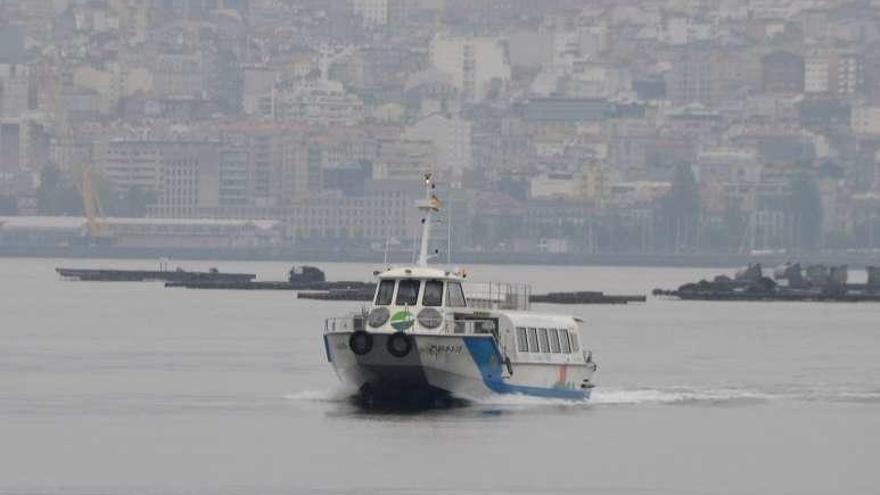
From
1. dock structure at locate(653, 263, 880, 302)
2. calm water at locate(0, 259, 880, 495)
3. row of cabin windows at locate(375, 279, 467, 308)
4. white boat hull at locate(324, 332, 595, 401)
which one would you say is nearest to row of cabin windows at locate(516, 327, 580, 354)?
white boat hull at locate(324, 332, 595, 401)

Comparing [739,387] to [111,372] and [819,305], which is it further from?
[819,305]

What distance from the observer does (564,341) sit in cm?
5772

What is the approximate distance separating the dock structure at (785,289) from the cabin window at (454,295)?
6667 cm

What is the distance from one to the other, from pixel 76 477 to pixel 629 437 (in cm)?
885

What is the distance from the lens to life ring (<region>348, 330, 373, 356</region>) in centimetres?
5503

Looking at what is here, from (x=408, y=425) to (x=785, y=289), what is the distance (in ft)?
244

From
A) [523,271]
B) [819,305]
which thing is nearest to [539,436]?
[819,305]

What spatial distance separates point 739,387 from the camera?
65688 mm

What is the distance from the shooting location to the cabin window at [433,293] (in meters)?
55.4

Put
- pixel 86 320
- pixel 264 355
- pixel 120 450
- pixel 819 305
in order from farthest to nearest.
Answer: pixel 819 305
pixel 86 320
pixel 264 355
pixel 120 450

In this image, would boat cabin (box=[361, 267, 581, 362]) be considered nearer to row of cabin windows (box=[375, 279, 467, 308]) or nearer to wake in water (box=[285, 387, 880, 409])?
row of cabin windows (box=[375, 279, 467, 308])

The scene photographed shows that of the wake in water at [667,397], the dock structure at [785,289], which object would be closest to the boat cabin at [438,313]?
the wake in water at [667,397]

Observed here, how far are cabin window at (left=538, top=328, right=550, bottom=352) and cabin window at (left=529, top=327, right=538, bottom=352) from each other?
0.08 m

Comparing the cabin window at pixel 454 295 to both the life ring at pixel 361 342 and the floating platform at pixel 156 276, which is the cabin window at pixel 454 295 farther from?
the floating platform at pixel 156 276
